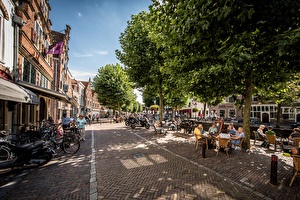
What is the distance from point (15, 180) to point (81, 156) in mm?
2758

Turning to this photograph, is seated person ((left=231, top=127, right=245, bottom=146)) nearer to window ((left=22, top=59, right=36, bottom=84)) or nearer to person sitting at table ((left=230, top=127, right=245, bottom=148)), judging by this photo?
person sitting at table ((left=230, top=127, right=245, bottom=148))

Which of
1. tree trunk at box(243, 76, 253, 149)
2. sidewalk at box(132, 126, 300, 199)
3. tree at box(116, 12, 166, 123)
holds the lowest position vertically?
sidewalk at box(132, 126, 300, 199)

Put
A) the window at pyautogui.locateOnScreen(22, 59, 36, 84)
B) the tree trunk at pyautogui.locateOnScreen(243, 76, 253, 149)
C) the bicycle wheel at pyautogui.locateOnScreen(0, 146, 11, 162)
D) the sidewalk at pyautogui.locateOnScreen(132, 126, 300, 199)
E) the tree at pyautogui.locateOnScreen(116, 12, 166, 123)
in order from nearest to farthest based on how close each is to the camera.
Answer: the sidewalk at pyautogui.locateOnScreen(132, 126, 300, 199) → the bicycle wheel at pyautogui.locateOnScreen(0, 146, 11, 162) → the tree trunk at pyautogui.locateOnScreen(243, 76, 253, 149) → the window at pyautogui.locateOnScreen(22, 59, 36, 84) → the tree at pyautogui.locateOnScreen(116, 12, 166, 123)

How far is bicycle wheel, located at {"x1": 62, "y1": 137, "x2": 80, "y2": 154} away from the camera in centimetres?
763

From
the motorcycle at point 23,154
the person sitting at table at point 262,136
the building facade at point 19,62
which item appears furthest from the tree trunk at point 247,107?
the building facade at point 19,62

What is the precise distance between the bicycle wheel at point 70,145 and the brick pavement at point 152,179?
67 centimetres

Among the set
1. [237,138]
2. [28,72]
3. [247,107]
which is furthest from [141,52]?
[237,138]

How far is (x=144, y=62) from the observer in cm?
1461

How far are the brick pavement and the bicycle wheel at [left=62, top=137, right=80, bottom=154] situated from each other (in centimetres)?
67

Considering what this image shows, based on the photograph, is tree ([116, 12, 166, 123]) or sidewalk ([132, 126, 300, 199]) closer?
sidewalk ([132, 126, 300, 199])

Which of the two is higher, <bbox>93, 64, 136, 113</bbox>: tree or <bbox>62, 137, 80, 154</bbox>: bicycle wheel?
<bbox>93, 64, 136, 113</bbox>: tree

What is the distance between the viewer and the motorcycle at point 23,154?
202 inches

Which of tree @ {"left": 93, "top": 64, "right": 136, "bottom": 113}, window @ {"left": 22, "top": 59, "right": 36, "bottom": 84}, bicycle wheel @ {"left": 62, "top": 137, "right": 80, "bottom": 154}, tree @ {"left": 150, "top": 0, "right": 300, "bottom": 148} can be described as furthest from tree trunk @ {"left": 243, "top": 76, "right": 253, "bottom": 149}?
tree @ {"left": 93, "top": 64, "right": 136, "bottom": 113}

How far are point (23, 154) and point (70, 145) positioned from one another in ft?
8.74
